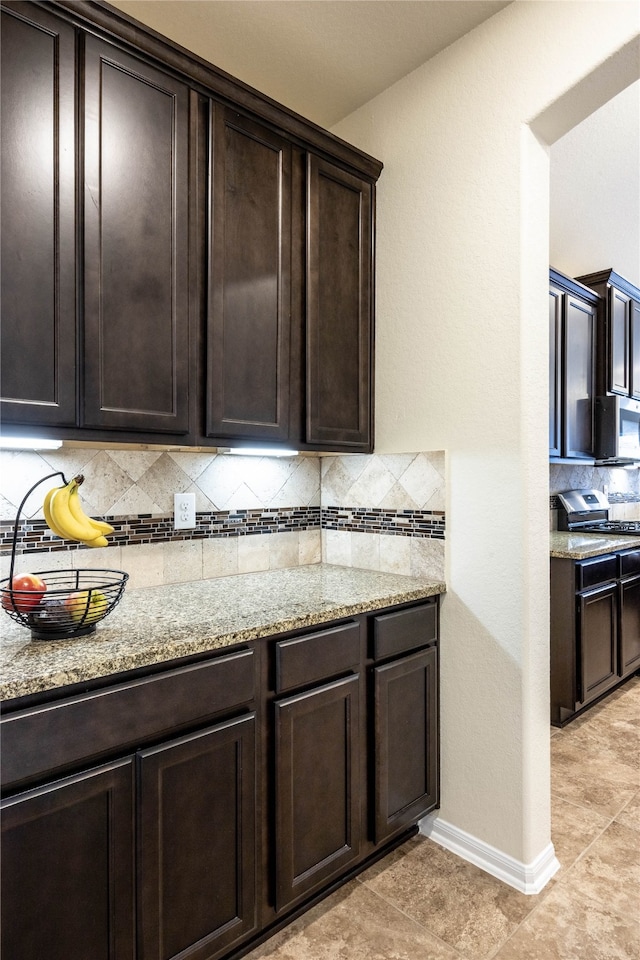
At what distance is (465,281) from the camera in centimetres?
193

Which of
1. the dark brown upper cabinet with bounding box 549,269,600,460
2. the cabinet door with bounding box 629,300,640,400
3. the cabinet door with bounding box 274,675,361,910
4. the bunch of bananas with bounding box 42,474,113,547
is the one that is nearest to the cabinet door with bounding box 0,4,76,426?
the bunch of bananas with bounding box 42,474,113,547

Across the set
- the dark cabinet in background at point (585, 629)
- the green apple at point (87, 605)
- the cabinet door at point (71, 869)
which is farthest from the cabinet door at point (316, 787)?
the dark cabinet in background at point (585, 629)

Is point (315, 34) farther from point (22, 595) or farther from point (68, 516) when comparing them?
point (22, 595)

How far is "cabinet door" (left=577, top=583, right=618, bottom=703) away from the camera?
112 inches

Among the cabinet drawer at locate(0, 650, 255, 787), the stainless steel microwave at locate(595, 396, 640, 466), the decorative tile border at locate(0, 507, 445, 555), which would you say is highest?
the stainless steel microwave at locate(595, 396, 640, 466)

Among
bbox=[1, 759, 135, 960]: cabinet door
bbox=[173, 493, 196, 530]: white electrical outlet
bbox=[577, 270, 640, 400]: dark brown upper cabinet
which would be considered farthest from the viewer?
bbox=[577, 270, 640, 400]: dark brown upper cabinet

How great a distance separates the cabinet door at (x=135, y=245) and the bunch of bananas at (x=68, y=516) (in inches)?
7.9

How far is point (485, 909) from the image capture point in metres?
1.65

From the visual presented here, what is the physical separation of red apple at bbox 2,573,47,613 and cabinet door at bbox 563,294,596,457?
2.91 m

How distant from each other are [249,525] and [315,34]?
1.71 meters

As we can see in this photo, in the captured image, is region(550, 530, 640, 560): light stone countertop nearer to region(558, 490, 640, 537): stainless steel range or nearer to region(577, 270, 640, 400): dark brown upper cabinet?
region(558, 490, 640, 537): stainless steel range

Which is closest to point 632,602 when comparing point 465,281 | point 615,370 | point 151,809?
point 615,370

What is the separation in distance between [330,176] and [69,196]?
39.0 inches

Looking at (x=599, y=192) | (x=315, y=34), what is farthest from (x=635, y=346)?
(x=315, y=34)
